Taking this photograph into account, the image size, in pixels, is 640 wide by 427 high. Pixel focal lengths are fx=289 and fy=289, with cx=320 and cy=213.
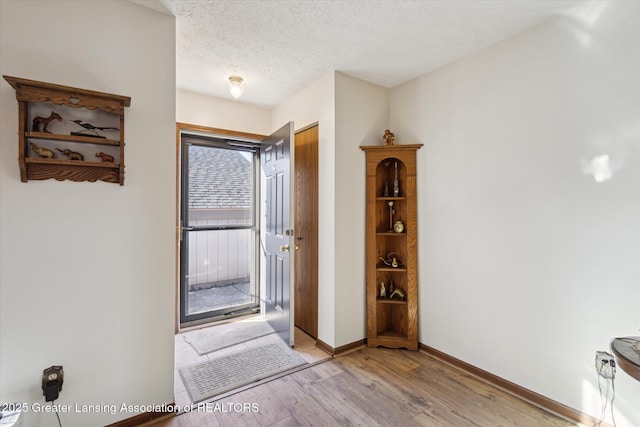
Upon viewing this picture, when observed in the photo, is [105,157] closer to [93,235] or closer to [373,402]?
[93,235]

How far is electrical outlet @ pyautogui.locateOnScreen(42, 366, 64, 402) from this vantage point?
4.87ft

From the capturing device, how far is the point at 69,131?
162cm

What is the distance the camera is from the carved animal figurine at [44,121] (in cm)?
152

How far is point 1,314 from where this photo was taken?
1.45 m

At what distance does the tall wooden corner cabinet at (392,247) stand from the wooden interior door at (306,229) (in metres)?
0.53

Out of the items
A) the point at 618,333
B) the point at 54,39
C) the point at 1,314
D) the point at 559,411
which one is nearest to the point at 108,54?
the point at 54,39

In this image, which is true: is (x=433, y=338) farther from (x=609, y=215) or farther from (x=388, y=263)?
(x=609, y=215)

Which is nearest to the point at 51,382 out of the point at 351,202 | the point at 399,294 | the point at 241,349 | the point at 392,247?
the point at 241,349

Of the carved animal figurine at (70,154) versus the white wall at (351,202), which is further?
the white wall at (351,202)

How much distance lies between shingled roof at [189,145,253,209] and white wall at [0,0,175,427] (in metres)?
1.47

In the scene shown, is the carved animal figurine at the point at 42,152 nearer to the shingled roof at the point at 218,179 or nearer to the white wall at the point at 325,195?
the shingled roof at the point at 218,179

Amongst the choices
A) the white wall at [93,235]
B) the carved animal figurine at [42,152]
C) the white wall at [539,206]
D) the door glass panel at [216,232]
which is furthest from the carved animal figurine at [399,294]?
the carved animal figurine at [42,152]

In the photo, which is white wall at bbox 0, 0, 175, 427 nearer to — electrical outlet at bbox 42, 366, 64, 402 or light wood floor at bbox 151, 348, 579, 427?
electrical outlet at bbox 42, 366, 64, 402

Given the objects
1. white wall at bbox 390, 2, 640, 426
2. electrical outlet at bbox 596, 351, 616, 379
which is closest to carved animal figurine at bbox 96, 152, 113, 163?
white wall at bbox 390, 2, 640, 426
